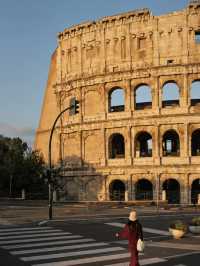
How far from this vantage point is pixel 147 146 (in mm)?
60594

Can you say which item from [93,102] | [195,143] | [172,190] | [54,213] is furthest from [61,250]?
[195,143]

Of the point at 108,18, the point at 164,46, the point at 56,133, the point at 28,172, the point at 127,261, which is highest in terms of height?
the point at 108,18

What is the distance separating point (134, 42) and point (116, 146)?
13.0 metres

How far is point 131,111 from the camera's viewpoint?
2096 inches

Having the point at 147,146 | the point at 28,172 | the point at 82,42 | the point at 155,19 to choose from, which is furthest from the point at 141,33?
the point at 28,172

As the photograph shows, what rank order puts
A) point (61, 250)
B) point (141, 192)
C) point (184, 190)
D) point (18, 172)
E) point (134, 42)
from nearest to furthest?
point (61, 250)
point (184, 190)
point (134, 42)
point (141, 192)
point (18, 172)

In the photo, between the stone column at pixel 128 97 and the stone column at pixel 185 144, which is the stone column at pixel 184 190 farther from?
the stone column at pixel 128 97

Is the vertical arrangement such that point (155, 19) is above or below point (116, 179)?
above

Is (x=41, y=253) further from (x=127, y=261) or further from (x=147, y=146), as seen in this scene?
(x=147, y=146)

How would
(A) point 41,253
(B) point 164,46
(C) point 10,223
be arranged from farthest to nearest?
(B) point 164,46
(C) point 10,223
(A) point 41,253

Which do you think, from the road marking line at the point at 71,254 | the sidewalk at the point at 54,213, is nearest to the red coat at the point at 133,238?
the road marking line at the point at 71,254

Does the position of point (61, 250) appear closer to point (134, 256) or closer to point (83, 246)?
point (83, 246)

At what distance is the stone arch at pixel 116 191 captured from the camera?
180 feet

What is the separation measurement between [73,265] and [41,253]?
6.97 ft
